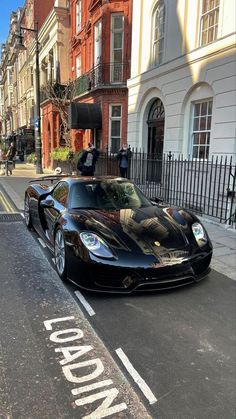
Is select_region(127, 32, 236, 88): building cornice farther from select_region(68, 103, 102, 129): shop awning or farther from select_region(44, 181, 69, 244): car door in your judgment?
select_region(44, 181, 69, 244): car door

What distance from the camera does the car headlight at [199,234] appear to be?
4.43 metres

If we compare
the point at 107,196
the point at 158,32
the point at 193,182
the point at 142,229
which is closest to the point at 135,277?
the point at 142,229

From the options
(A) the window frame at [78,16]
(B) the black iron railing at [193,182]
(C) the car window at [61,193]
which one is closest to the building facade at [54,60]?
(A) the window frame at [78,16]

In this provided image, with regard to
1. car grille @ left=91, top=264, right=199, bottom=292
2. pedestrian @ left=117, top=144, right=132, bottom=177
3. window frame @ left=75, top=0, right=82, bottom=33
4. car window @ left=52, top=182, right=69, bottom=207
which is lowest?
car grille @ left=91, top=264, right=199, bottom=292

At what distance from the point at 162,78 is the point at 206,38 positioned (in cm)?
241

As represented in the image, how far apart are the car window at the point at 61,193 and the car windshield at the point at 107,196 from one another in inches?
5.8

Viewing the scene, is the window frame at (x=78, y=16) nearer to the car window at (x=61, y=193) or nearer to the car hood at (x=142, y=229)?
the car window at (x=61, y=193)

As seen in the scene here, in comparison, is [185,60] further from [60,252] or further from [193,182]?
[60,252]

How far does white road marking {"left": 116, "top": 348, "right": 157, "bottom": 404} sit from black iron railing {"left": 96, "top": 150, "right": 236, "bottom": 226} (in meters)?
5.80

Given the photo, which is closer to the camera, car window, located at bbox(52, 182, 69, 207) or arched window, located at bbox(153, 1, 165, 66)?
car window, located at bbox(52, 182, 69, 207)

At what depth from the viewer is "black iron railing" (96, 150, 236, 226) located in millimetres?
8602

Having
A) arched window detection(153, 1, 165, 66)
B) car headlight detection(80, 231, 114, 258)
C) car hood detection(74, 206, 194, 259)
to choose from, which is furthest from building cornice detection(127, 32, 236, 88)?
car headlight detection(80, 231, 114, 258)

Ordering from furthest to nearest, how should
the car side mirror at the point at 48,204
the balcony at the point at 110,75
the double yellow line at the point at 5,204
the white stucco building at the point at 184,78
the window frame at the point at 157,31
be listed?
1. the balcony at the point at 110,75
2. the window frame at the point at 157,31
3. the double yellow line at the point at 5,204
4. the white stucco building at the point at 184,78
5. the car side mirror at the point at 48,204

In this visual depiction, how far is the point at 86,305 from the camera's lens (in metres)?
3.91
